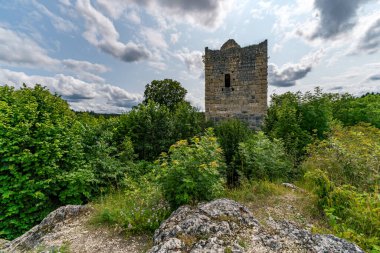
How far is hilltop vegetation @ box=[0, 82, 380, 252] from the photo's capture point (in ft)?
12.9

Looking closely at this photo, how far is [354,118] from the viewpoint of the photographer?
1905cm

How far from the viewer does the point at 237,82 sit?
532 inches

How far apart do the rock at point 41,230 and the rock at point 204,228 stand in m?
2.47

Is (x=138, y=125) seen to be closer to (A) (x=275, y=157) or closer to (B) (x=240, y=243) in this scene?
(A) (x=275, y=157)

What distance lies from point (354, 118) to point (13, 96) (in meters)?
23.3

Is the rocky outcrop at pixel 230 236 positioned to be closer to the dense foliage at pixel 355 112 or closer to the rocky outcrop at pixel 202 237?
the rocky outcrop at pixel 202 237

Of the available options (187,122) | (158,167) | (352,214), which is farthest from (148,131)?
(352,214)

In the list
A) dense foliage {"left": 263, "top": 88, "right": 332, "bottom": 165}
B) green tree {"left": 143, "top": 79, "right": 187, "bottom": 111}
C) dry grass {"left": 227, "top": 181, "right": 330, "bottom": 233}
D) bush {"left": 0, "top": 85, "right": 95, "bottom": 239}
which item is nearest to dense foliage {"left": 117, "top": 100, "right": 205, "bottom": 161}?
bush {"left": 0, "top": 85, "right": 95, "bottom": 239}

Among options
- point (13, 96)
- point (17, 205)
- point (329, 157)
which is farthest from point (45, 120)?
point (329, 157)

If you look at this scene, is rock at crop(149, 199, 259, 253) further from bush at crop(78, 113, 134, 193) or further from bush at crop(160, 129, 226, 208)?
bush at crop(78, 113, 134, 193)

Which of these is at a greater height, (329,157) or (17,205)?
(329,157)

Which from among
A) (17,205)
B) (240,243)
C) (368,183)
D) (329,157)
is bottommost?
(17,205)

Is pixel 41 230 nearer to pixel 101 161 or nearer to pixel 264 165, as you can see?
pixel 101 161

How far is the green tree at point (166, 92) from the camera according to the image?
2992cm
